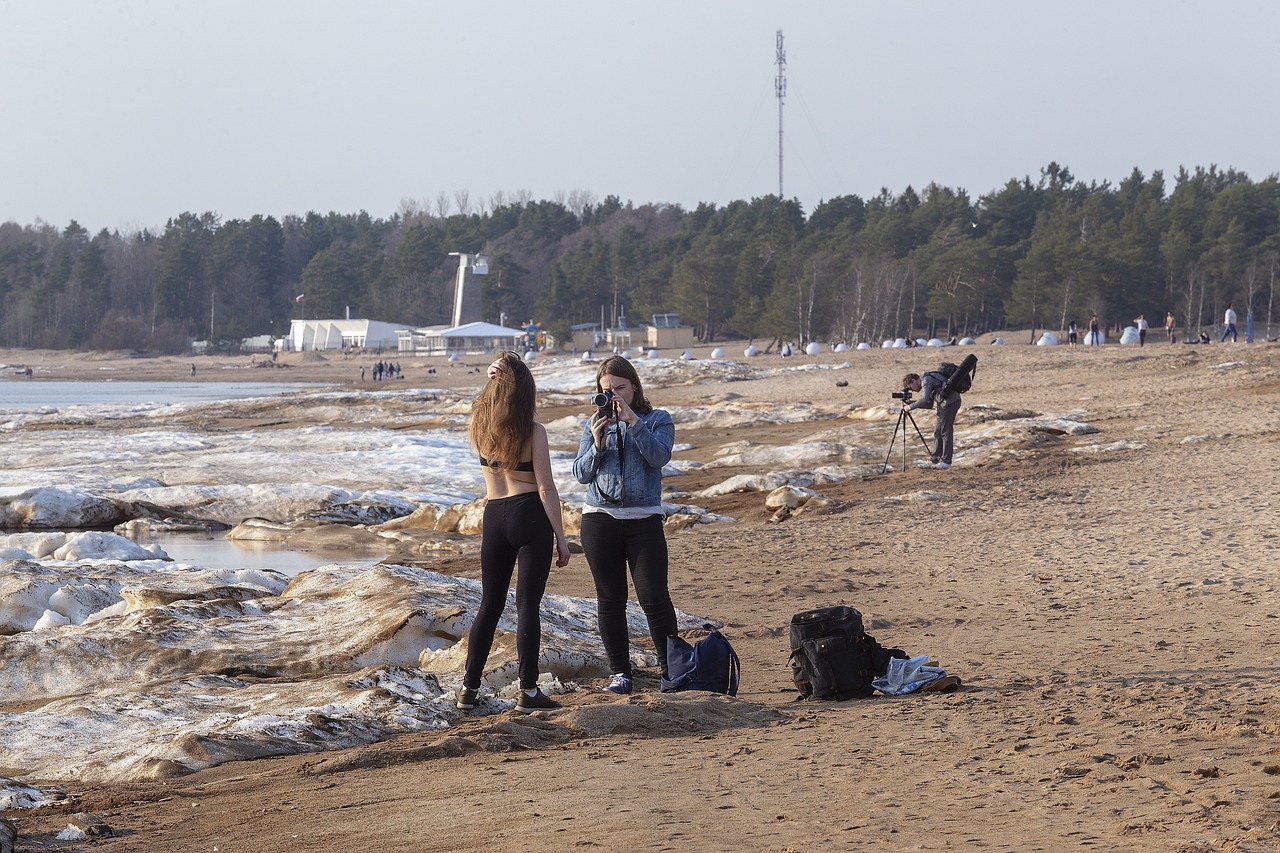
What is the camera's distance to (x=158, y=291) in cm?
11762

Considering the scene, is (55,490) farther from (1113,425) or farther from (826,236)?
(826,236)

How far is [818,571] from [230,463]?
41.3ft

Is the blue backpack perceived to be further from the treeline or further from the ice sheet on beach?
the treeline

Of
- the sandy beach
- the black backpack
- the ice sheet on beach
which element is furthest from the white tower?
the black backpack

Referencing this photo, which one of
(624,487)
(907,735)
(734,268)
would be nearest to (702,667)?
(624,487)

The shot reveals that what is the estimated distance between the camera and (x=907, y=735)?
17.1ft

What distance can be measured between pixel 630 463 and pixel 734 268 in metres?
75.1

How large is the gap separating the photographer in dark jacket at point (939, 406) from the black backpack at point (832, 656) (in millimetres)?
10024

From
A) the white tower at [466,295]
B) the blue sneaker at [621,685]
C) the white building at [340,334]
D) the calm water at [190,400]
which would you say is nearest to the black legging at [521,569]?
the blue sneaker at [621,685]

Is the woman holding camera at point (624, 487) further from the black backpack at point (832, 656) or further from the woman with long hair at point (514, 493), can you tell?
the black backpack at point (832, 656)

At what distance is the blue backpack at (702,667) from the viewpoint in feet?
20.2

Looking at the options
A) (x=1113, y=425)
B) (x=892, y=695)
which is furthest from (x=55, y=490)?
(x=1113, y=425)

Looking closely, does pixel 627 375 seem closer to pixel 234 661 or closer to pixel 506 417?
pixel 506 417

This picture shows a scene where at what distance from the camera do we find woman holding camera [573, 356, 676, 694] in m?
6.00
